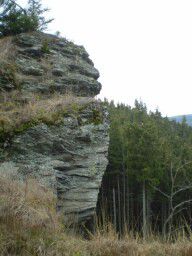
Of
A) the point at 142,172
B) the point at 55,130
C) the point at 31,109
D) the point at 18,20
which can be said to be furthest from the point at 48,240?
the point at 142,172

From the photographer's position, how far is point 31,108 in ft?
29.2

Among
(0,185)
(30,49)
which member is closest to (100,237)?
(0,185)

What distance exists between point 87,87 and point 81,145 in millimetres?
2918

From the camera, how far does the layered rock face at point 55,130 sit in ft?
26.4

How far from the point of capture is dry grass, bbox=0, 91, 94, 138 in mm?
8309

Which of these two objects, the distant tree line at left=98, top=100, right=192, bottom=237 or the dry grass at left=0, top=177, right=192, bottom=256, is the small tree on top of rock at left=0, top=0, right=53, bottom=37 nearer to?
the dry grass at left=0, top=177, right=192, bottom=256

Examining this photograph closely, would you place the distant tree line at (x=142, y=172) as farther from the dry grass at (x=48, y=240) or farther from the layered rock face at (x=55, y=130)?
the dry grass at (x=48, y=240)

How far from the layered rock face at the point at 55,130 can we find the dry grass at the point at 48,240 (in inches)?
49.8

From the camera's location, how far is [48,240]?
16.4 ft

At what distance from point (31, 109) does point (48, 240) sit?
14.2 feet

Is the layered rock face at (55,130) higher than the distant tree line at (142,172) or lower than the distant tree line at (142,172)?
higher

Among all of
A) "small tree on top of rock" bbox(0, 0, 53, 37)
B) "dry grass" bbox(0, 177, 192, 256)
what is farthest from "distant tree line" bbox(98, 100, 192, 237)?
"dry grass" bbox(0, 177, 192, 256)

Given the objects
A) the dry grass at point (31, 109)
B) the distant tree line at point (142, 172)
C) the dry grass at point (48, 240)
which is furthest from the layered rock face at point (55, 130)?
the distant tree line at point (142, 172)

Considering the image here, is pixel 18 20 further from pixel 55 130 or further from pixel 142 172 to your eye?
pixel 142 172
